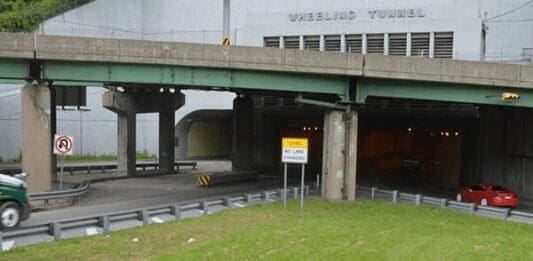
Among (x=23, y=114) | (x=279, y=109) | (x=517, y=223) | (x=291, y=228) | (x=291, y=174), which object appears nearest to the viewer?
(x=291, y=228)

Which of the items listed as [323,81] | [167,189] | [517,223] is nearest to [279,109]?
[167,189]

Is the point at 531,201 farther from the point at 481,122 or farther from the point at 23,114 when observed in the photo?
the point at 23,114

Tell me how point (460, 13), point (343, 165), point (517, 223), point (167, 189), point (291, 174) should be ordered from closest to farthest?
point (517, 223)
point (343, 165)
point (167, 189)
point (291, 174)
point (460, 13)

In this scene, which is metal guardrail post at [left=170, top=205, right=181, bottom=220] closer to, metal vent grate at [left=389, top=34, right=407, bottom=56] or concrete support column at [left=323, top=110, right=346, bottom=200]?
concrete support column at [left=323, top=110, right=346, bottom=200]

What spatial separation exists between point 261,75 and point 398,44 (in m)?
30.6

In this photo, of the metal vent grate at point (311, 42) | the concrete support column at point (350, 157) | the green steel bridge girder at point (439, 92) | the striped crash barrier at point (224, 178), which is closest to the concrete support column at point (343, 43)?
the metal vent grate at point (311, 42)

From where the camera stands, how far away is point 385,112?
56.6m

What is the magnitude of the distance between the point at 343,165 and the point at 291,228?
12.1 m

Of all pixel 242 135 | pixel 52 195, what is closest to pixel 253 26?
pixel 242 135

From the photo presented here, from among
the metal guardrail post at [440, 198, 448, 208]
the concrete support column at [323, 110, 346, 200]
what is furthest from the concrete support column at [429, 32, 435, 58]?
the metal guardrail post at [440, 198, 448, 208]

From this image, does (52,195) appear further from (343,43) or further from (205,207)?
(343,43)

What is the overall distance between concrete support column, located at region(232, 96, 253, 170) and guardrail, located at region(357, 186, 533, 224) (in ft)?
50.5

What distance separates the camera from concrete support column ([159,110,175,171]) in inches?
1969

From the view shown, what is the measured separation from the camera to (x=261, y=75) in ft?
101
